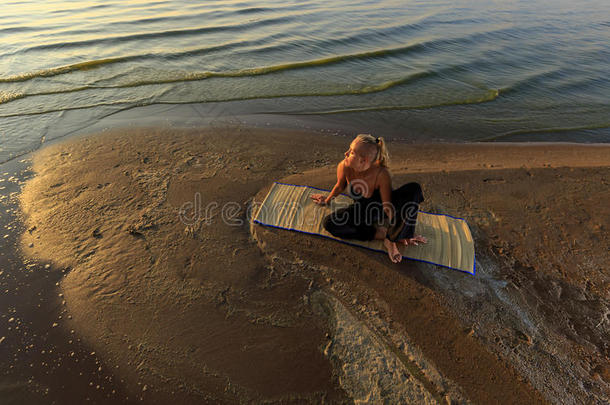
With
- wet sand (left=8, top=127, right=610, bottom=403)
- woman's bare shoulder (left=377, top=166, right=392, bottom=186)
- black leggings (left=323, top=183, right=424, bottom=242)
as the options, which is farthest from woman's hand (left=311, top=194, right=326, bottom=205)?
woman's bare shoulder (left=377, top=166, right=392, bottom=186)

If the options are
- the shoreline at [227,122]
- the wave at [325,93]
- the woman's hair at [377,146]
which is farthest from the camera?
the wave at [325,93]

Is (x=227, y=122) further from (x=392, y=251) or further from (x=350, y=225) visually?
(x=392, y=251)

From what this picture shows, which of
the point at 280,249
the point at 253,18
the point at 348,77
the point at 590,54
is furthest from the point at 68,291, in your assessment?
the point at 590,54

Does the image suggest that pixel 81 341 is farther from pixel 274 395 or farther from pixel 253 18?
pixel 253 18

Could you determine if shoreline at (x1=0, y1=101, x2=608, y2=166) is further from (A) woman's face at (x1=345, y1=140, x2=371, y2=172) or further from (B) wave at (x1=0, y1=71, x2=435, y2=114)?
(A) woman's face at (x1=345, y1=140, x2=371, y2=172)

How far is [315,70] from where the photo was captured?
9531 mm

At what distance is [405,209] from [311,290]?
132 cm

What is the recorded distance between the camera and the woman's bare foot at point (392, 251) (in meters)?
3.30

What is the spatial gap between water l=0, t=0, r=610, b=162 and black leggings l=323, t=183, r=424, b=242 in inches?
142

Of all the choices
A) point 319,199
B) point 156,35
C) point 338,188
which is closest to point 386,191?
point 338,188

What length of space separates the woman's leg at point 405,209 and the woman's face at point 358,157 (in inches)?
21.4

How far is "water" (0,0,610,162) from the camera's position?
6.93 meters

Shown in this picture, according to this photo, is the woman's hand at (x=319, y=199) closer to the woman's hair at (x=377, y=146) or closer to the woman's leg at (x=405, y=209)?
the woman's leg at (x=405, y=209)

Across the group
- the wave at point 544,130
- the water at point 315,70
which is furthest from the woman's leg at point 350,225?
the wave at point 544,130
